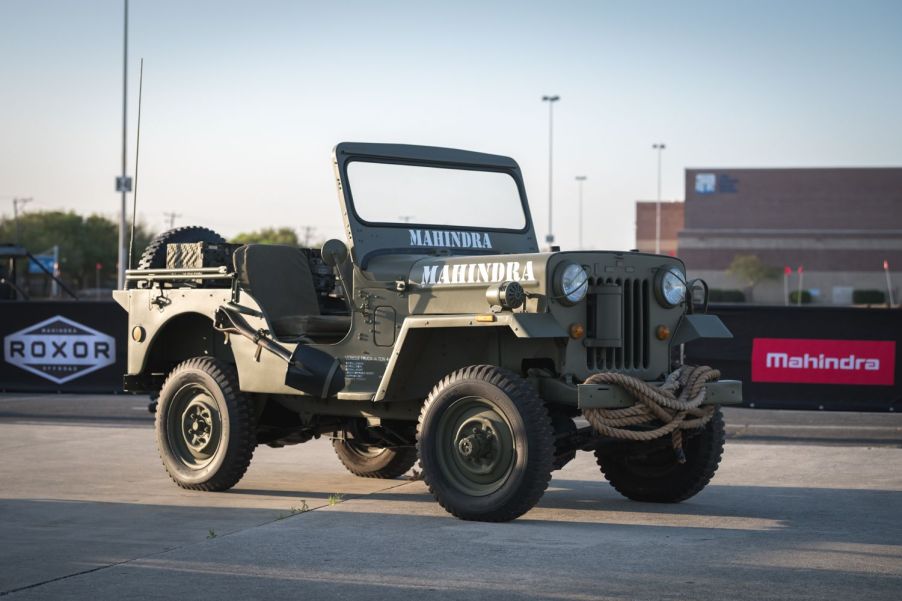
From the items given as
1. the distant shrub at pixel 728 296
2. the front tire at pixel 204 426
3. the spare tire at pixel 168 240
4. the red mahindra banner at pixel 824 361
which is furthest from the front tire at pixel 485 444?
the distant shrub at pixel 728 296

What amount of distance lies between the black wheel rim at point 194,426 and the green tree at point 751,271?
71.7 meters

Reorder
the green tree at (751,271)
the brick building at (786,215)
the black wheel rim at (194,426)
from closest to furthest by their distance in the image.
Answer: the black wheel rim at (194,426) < the green tree at (751,271) < the brick building at (786,215)

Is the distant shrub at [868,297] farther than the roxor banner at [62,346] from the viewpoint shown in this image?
Yes

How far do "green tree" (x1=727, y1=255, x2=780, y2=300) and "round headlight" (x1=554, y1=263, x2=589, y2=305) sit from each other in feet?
239

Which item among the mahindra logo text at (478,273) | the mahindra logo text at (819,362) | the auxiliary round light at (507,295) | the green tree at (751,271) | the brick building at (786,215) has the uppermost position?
the brick building at (786,215)

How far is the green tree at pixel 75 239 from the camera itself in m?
85.8

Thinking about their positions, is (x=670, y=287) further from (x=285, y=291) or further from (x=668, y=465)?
(x=285, y=291)

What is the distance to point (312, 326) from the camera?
31.1 ft

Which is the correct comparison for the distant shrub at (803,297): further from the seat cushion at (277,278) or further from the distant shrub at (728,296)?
the seat cushion at (277,278)

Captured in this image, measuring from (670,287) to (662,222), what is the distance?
278ft

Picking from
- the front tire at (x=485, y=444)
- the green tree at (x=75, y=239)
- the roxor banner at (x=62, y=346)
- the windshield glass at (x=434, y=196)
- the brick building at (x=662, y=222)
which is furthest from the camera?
the brick building at (x=662, y=222)

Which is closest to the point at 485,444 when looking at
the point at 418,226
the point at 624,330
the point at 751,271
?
the point at 624,330

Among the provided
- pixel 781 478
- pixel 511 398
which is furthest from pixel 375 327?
pixel 781 478

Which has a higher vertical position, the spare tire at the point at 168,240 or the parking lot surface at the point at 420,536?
the spare tire at the point at 168,240
